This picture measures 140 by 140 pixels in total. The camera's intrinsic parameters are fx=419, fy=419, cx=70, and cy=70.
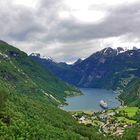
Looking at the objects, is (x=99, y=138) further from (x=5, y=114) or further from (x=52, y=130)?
(x=5, y=114)

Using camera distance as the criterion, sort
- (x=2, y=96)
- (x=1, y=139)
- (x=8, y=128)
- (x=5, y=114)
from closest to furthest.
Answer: (x=1, y=139)
(x=8, y=128)
(x=5, y=114)
(x=2, y=96)

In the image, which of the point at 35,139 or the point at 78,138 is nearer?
the point at 35,139

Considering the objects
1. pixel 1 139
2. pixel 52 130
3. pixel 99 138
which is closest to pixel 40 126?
pixel 52 130

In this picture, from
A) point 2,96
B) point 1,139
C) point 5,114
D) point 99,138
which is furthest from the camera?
point 99,138

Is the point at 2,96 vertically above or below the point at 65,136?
above

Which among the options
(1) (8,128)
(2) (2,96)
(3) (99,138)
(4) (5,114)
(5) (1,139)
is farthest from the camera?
(3) (99,138)

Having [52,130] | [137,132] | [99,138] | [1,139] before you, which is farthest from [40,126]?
[1,139]

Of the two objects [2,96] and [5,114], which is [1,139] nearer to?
[5,114]

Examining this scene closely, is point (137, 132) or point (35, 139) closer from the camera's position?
point (35, 139)

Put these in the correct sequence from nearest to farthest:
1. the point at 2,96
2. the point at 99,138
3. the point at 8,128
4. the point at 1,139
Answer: the point at 1,139 < the point at 8,128 < the point at 2,96 < the point at 99,138
